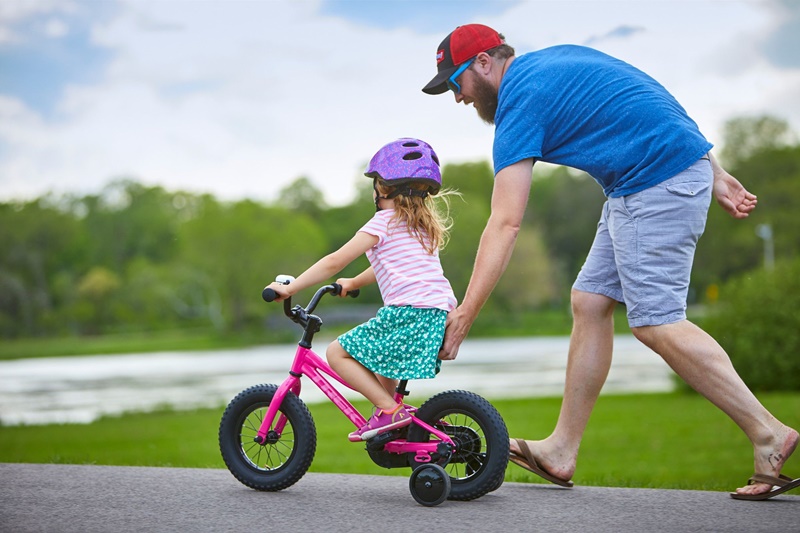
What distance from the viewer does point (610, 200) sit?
4.28 meters

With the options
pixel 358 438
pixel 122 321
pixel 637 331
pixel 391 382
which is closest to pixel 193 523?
pixel 358 438

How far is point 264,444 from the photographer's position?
443 centimetres

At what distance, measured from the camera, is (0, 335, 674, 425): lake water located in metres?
18.1

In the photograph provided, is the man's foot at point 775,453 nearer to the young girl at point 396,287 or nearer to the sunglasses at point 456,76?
the young girl at point 396,287

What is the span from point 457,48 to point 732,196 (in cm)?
→ 139

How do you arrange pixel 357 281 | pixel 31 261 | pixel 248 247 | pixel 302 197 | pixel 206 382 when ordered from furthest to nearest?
1. pixel 302 197
2. pixel 31 261
3. pixel 248 247
4. pixel 206 382
5. pixel 357 281

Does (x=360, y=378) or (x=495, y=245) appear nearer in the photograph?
(x=495, y=245)

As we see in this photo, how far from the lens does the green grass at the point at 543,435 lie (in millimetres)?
9797

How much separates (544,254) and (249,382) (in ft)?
136

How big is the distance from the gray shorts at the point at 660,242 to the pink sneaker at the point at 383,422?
1041mm

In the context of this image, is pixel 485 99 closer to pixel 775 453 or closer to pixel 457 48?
pixel 457 48

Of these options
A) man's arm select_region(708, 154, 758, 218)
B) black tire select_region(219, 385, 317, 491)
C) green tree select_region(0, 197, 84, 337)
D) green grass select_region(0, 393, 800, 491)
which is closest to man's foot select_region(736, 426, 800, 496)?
man's arm select_region(708, 154, 758, 218)

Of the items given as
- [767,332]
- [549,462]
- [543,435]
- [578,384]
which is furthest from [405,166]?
[767,332]

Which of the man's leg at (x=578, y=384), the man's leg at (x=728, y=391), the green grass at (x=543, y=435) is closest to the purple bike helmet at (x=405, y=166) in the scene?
the man's leg at (x=578, y=384)
